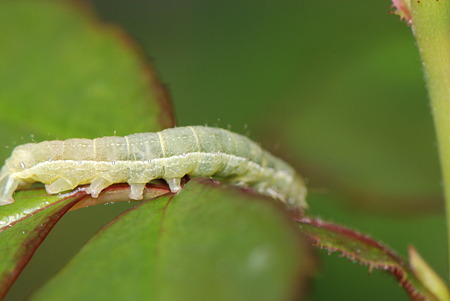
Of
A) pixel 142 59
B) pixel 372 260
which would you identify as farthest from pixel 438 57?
pixel 142 59

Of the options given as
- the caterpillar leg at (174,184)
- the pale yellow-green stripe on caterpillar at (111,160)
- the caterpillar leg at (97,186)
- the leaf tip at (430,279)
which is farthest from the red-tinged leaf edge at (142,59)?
the leaf tip at (430,279)

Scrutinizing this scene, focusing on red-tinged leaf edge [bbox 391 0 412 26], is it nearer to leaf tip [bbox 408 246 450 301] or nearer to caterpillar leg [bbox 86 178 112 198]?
leaf tip [bbox 408 246 450 301]

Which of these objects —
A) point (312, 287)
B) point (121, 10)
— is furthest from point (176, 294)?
point (121, 10)

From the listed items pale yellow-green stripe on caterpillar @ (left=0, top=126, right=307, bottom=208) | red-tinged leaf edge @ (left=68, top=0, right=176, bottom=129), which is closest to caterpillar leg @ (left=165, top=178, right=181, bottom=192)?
pale yellow-green stripe on caterpillar @ (left=0, top=126, right=307, bottom=208)

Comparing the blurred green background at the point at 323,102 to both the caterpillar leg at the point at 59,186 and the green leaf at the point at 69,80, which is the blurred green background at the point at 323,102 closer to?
the green leaf at the point at 69,80

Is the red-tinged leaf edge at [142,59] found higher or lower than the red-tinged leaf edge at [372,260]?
higher
